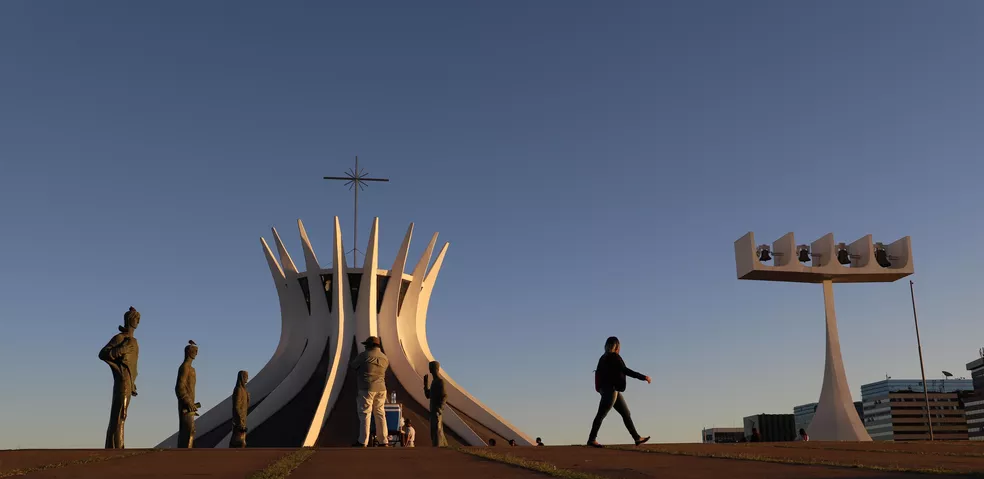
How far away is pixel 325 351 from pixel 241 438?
76.6 feet

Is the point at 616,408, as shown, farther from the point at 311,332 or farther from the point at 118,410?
the point at 311,332

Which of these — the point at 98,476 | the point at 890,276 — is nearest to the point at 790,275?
the point at 890,276

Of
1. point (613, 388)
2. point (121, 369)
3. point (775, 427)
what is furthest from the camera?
point (775, 427)

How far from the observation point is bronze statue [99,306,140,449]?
44.9ft

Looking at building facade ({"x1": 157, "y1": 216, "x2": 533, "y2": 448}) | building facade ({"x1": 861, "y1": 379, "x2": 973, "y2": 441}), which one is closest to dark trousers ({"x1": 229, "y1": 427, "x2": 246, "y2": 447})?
building facade ({"x1": 157, "y1": 216, "x2": 533, "y2": 448})

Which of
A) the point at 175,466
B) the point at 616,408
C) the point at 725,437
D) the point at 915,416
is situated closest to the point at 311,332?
the point at 616,408

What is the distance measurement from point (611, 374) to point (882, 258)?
2164 cm

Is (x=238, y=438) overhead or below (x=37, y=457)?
overhead

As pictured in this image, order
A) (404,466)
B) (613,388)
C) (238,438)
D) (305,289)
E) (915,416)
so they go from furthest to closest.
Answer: (915,416) → (305,289) → (238,438) → (613,388) → (404,466)

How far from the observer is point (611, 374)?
12844mm

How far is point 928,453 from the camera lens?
10.9 metres

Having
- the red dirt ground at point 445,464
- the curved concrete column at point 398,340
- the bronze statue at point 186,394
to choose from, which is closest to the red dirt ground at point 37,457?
the red dirt ground at point 445,464

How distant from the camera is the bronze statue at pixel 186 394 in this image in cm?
1516

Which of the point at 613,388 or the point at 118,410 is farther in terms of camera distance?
the point at 118,410
